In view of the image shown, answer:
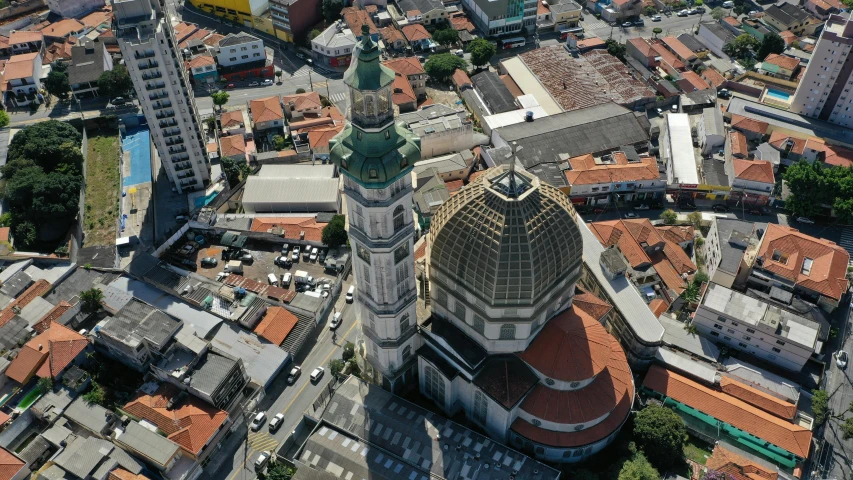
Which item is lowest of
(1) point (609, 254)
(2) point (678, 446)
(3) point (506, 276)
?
(2) point (678, 446)

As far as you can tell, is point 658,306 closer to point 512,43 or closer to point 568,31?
point 512,43

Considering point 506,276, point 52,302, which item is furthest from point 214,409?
point 506,276

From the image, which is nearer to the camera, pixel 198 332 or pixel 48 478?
pixel 48 478

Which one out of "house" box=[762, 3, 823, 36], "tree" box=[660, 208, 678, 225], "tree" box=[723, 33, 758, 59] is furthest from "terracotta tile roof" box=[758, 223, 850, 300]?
"house" box=[762, 3, 823, 36]

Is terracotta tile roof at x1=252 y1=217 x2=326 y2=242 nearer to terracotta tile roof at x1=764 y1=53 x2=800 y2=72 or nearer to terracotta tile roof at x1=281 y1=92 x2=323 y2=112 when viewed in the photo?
terracotta tile roof at x1=281 y1=92 x2=323 y2=112

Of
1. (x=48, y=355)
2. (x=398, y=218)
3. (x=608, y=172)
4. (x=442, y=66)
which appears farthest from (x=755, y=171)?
(x=48, y=355)

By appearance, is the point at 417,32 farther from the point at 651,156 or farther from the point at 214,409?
the point at 214,409
